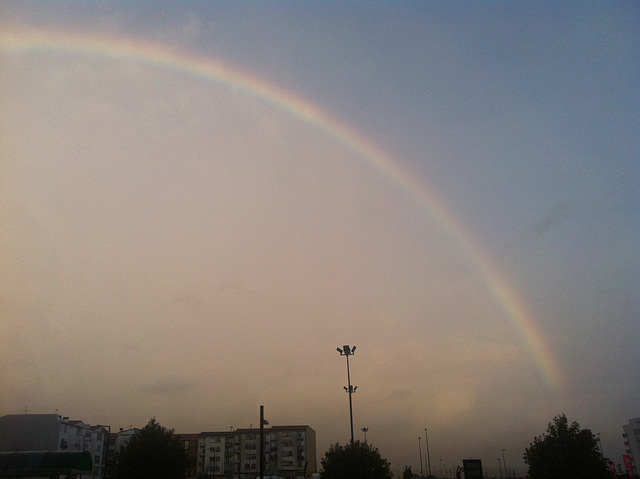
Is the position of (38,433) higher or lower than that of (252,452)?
higher

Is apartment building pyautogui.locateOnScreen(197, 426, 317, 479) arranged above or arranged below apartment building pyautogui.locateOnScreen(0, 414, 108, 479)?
below

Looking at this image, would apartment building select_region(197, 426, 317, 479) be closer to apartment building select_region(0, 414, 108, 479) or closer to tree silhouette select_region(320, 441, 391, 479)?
apartment building select_region(0, 414, 108, 479)

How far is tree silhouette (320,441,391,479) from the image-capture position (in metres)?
41.7

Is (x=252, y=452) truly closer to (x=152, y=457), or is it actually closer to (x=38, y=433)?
(x=38, y=433)

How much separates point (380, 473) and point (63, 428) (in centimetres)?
6002

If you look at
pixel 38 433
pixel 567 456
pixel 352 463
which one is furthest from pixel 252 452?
pixel 567 456

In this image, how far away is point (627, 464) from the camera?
8000 centimetres

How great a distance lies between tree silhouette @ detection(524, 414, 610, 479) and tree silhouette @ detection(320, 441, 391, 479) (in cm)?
1190

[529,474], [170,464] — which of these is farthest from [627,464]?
[170,464]

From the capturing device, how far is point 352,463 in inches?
1641

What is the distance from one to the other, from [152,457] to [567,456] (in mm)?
32368

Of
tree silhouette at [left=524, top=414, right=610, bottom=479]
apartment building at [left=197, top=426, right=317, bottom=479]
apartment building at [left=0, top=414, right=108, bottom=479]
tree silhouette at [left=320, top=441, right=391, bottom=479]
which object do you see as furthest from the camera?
apartment building at [left=197, top=426, right=317, bottom=479]

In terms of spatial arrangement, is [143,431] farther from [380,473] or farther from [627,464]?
[627,464]

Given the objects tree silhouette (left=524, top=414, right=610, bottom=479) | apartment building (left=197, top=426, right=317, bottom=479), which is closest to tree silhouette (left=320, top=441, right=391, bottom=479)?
tree silhouette (left=524, top=414, right=610, bottom=479)
